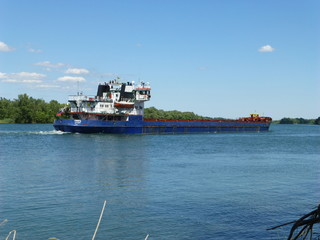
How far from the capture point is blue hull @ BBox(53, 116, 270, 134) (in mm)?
61875

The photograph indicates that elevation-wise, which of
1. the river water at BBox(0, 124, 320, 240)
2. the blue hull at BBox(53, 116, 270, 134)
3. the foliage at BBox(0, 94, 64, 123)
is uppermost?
the foliage at BBox(0, 94, 64, 123)

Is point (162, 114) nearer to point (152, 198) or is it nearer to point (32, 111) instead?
point (32, 111)

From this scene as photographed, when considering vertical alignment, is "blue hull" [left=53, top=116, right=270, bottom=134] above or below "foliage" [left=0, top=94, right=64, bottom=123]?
below

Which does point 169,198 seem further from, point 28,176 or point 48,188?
point 28,176

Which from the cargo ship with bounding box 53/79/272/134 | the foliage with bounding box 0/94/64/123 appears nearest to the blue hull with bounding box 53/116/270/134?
the cargo ship with bounding box 53/79/272/134

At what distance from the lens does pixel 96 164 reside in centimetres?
3106

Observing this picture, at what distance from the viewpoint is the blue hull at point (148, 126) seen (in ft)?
203

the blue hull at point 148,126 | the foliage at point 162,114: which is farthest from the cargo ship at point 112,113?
the foliage at point 162,114

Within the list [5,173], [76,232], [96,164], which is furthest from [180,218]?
[96,164]

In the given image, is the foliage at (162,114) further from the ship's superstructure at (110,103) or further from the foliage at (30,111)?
the ship's superstructure at (110,103)

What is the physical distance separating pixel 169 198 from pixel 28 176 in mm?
10688

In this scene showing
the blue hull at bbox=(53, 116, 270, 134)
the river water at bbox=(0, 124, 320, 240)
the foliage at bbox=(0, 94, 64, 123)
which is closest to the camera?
the river water at bbox=(0, 124, 320, 240)

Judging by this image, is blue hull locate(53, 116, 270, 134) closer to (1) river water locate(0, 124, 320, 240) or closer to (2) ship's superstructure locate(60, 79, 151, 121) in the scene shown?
(2) ship's superstructure locate(60, 79, 151, 121)

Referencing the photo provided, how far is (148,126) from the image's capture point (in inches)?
2837
